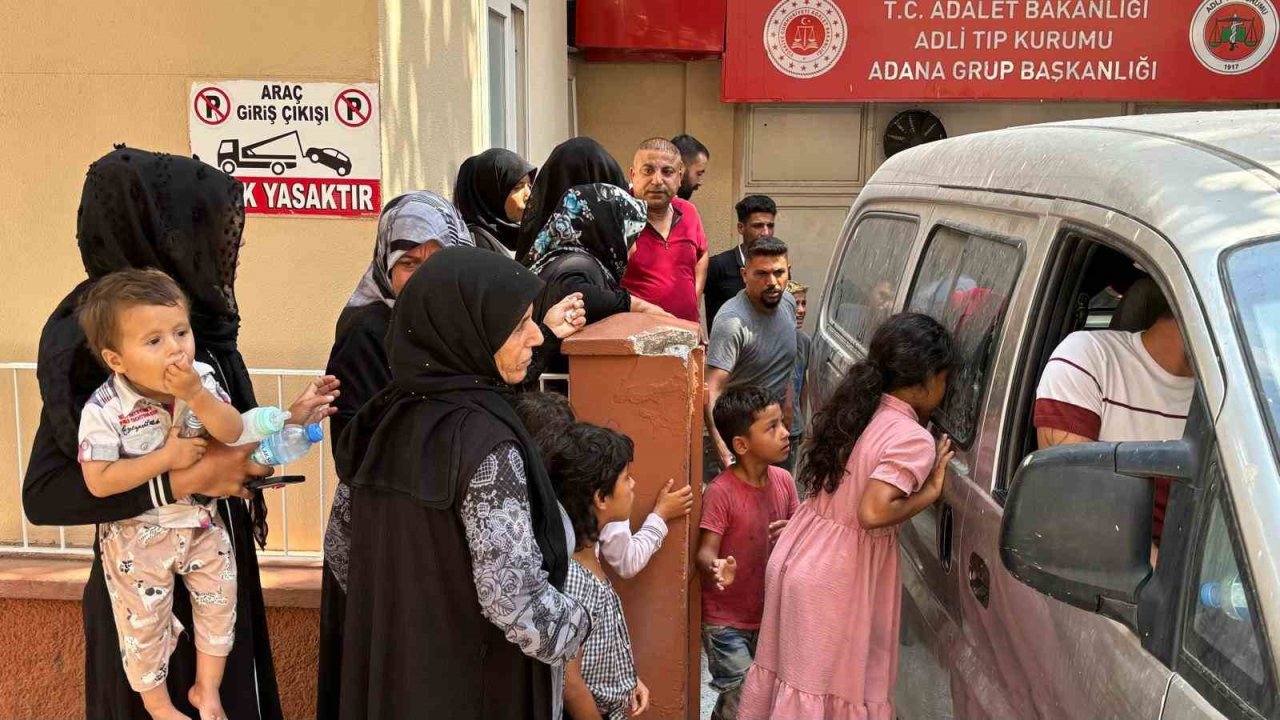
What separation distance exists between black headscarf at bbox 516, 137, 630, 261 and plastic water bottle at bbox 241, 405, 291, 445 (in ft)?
5.88

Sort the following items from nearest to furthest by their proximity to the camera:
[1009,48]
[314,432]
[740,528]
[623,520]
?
[314,432]
[623,520]
[740,528]
[1009,48]

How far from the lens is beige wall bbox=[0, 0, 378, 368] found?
4.49 meters

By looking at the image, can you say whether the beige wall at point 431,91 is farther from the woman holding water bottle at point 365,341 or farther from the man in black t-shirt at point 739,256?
the man in black t-shirt at point 739,256

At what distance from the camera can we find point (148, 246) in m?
2.80

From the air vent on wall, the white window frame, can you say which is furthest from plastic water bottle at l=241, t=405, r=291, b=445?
the air vent on wall

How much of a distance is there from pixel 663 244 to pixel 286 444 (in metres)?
3.10

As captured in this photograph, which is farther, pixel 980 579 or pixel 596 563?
pixel 596 563

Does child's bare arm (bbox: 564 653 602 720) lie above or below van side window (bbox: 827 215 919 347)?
below

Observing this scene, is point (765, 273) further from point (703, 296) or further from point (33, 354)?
point (33, 354)

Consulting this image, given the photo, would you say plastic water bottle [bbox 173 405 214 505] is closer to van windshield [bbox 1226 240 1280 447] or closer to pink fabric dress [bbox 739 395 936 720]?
pink fabric dress [bbox 739 395 936 720]

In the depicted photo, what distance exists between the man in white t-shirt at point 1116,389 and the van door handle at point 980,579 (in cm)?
30

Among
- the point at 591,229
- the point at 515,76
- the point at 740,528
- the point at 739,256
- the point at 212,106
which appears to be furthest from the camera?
the point at 515,76

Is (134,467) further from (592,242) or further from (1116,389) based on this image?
(1116,389)

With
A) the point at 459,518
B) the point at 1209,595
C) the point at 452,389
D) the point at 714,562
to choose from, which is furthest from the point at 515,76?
the point at 1209,595
